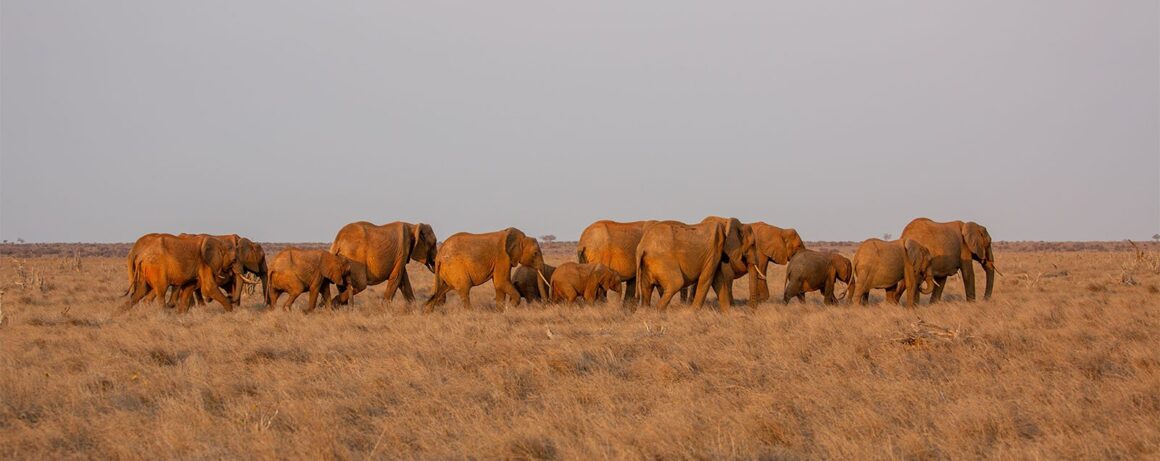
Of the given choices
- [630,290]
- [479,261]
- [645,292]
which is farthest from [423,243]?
[645,292]

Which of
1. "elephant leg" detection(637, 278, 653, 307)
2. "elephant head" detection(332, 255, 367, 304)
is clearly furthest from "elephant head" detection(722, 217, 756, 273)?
"elephant head" detection(332, 255, 367, 304)

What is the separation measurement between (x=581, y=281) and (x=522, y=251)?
1523mm

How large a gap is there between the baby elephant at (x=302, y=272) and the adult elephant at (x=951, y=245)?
42.0 ft

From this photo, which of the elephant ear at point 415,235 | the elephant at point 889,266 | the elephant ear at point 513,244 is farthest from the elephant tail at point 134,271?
the elephant at point 889,266

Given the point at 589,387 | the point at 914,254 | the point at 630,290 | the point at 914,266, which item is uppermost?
the point at 914,254

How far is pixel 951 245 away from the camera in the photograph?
21.0 meters

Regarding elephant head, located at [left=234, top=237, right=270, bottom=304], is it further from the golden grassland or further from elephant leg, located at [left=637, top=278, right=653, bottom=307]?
elephant leg, located at [left=637, top=278, right=653, bottom=307]

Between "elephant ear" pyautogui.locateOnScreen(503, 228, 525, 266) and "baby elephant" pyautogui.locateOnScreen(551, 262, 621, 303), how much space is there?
894mm

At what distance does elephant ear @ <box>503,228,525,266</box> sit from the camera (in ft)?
64.1

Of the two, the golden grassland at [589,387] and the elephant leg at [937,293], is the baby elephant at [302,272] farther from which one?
the elephant leg at [937,293]

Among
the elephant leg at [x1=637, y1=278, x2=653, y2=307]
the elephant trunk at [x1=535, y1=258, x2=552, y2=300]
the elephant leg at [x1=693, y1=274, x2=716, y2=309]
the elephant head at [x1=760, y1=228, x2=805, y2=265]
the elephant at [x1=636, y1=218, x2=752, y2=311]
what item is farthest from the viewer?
the elephant head at [x1=760, y1=228, x2=805, y2=265]

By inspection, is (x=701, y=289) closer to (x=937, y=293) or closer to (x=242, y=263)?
(x=937, y=293)

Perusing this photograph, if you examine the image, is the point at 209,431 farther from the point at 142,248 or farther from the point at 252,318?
the point at 142,248

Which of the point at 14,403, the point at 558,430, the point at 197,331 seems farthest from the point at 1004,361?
the point at 197,331
